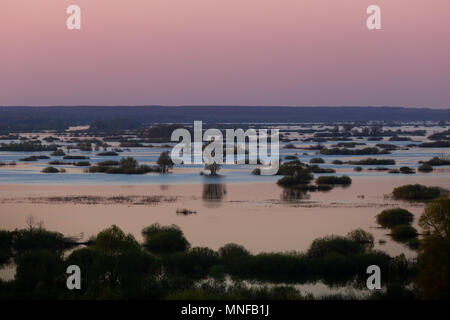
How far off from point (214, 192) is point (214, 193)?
12.4 inches

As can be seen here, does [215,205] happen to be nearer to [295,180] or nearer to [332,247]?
[295,180]

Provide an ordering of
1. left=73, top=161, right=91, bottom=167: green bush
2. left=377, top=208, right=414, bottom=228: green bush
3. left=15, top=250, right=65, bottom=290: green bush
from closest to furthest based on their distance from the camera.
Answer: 1. left=15, top=250, right=65, bottom=290: green bush
2. left=377, top=208, right=414, bottom=228: green bush
3. left=73, top=161, right=91, bottom=167: green bush

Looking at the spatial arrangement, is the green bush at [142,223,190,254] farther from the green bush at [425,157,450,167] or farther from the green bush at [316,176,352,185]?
the green bush at [425,157,450,167]

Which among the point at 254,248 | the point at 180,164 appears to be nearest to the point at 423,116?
the point at 180,164

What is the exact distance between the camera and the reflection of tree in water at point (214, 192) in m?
30.5

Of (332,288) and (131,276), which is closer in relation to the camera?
(131,276)

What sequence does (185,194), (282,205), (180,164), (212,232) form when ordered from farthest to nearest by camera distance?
(180,164), (185,194), (282,205), (212,232)

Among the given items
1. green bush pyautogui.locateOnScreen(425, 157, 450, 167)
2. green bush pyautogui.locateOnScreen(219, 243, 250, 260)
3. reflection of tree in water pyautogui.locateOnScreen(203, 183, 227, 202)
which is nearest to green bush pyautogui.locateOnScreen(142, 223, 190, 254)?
green bush pyautogui.locateOnScreen(219, 243, 250, 260)

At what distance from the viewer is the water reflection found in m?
29.6

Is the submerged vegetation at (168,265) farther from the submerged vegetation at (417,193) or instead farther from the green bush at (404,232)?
the submerged vegetation at (417,193)

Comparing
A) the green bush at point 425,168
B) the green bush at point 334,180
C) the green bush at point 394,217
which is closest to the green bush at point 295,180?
the green bush at point 334,180

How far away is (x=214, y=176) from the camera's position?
1532 inches
